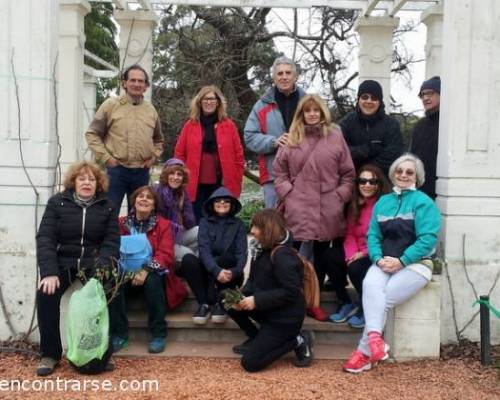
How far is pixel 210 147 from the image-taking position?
5461 mm

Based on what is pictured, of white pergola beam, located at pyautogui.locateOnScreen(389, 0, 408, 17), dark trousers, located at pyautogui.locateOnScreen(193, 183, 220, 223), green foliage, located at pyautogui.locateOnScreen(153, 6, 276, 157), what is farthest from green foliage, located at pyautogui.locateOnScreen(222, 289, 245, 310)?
green foliage, located at pyautogui.locateOnScreen(153, 6, 276, 157)

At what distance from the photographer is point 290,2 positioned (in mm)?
8039

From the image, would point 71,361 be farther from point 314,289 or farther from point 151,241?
point 314,289

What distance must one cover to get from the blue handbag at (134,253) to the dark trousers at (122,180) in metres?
0.86

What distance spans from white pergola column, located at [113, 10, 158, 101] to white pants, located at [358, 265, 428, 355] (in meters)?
5.05

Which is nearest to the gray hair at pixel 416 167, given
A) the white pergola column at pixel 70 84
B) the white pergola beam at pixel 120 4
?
the white pergola column at pixel 70 84

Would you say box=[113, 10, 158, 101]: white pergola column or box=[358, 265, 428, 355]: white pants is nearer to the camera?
box=[358, 265, 428, 355]: white pants

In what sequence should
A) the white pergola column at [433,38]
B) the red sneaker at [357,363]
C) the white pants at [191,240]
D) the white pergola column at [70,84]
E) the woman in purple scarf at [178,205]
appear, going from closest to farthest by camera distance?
1. the red sneaker at [357,363]
2. the woman in purple scarf at [178,205]
3. the white pants at [191,240]
4. the white pergola column at [433,38]
5. the white pergola column at [70,84]

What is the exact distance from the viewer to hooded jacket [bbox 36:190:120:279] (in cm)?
415

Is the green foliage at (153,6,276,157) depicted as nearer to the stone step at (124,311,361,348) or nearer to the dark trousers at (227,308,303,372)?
the stone step at (124,311,361,348)

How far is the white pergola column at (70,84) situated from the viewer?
26.0 ft

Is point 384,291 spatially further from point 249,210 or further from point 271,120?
point 249,210

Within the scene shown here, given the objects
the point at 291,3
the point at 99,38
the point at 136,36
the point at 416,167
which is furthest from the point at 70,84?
the point at 99,38

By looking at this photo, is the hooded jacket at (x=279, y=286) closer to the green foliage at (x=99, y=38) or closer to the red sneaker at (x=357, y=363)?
the red sneaker at (x=357, y=363)
